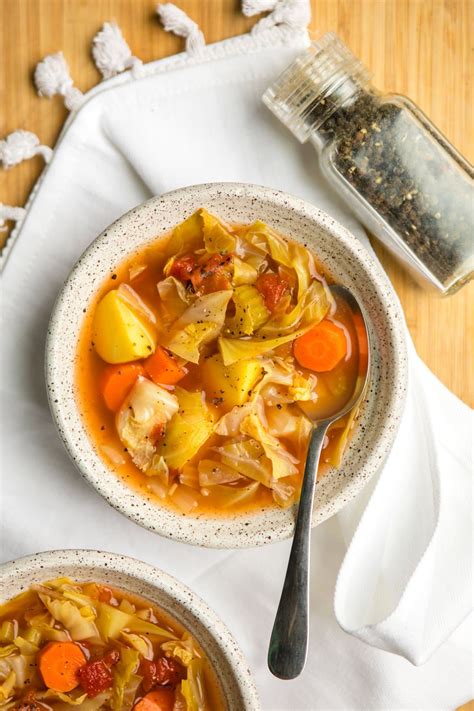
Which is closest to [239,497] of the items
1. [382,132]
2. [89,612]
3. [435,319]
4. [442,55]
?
[89,612]

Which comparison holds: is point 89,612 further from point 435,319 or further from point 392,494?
point 435,319

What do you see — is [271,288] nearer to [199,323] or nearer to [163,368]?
[199,323]

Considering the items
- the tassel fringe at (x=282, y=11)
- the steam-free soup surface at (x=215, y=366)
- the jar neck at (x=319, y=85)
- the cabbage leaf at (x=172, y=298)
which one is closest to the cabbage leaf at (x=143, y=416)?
the steam-free soup surface at (x=215, y=366)

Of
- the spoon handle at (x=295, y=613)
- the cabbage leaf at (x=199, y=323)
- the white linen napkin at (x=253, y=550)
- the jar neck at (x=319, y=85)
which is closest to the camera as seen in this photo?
the spoon handle at (x=295, y=613)

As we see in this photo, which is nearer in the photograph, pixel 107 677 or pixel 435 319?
pixel 107 677

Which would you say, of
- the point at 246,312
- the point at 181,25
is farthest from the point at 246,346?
the point at 181,25

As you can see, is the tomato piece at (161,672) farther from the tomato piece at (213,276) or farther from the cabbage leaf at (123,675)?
the tomato piece at (213,276)
